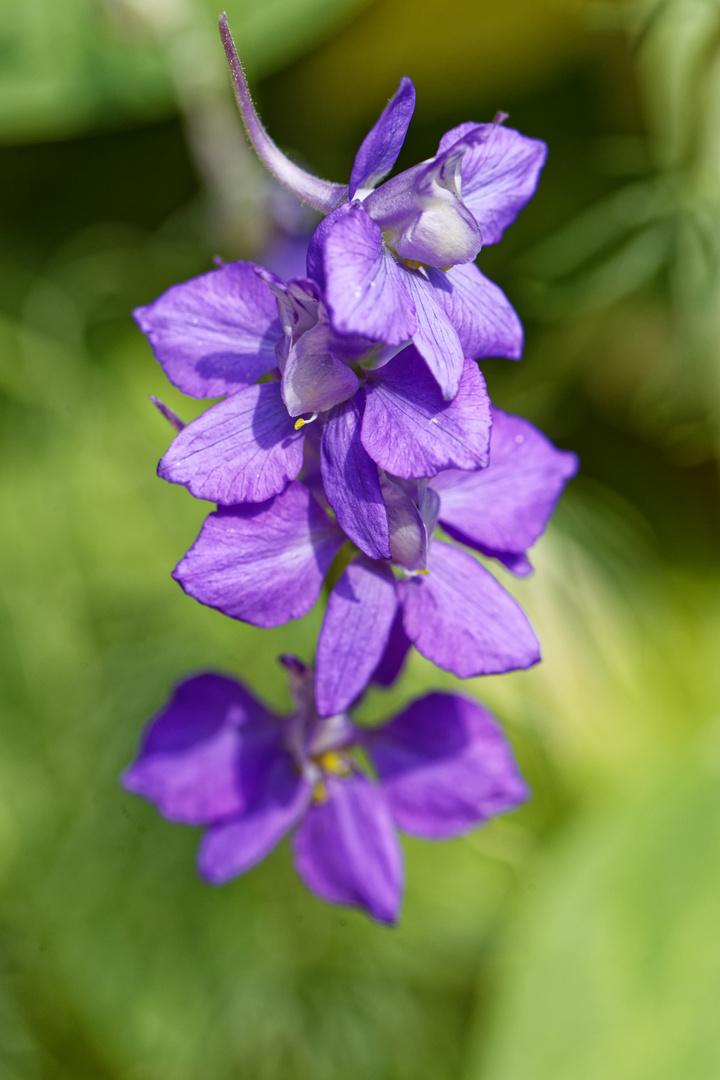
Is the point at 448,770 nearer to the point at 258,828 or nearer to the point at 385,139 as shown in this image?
the point at 258,828

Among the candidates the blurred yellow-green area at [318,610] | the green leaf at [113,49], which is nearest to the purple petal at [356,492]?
the blurred yellow-green area at [318,610]

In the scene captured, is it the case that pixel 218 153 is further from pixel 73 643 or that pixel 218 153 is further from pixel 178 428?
pixel 178 428

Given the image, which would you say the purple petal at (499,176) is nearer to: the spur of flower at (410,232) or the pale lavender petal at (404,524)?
the spur of flower at (410,232)

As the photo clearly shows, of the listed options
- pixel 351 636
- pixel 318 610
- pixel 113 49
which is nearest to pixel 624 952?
pixel 318 610

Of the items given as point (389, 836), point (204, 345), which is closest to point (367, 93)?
point (204, 345)

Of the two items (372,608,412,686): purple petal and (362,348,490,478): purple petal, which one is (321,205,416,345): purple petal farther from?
(372,608,412,686): purple petal

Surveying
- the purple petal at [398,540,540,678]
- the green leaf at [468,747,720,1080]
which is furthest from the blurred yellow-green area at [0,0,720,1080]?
the purple petal at [398,540,540,678]
